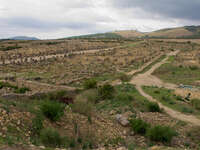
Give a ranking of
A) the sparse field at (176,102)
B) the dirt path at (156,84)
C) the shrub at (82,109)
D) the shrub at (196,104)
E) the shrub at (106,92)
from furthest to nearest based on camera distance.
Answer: the shrub at (106,92) → the shrub at (196,104) → the sparse field at (176,102) → the dirt path at (156,84) → the shrub at (82,109)

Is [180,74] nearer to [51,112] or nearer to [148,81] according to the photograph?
[148,81]

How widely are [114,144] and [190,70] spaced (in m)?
27.1

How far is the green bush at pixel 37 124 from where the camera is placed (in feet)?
26.9

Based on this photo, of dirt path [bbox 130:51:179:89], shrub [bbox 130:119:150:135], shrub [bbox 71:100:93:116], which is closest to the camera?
shrub [bbox 130:119:150:135]

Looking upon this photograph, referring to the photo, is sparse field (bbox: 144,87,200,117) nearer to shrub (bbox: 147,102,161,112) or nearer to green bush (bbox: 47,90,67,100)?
shrub (bbox: 147,102,161,112)

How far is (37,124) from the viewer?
855 cm

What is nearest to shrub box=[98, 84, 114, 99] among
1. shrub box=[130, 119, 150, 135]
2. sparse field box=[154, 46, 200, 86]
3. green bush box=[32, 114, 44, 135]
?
shrub box=[130, 119, 150, 135]

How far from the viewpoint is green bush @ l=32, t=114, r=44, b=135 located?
8211 mm

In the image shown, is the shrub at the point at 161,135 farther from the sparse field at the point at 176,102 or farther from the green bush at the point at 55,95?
the green bush at the point at 55,95

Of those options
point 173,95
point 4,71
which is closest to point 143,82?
point 173,95

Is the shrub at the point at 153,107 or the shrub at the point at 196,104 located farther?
the shrub at the point at 196,104

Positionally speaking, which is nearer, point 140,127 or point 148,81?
point 140,127

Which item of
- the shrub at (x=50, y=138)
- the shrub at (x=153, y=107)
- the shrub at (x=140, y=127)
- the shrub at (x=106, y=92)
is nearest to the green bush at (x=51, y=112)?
the shrub at (x=50, y=138)

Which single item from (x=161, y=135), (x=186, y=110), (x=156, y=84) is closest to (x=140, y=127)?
(x=161, y=135)
